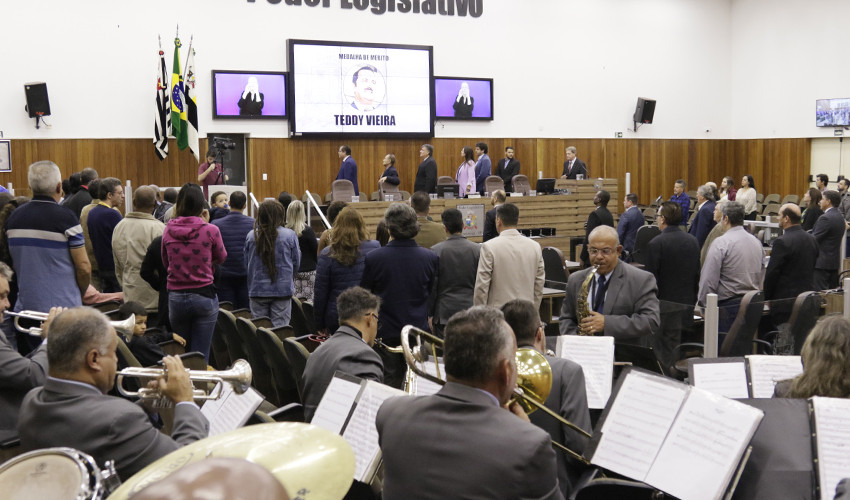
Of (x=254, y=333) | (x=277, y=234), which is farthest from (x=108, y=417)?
(x=277, y=234)

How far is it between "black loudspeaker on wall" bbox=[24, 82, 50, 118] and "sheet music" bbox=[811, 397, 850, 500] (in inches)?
549

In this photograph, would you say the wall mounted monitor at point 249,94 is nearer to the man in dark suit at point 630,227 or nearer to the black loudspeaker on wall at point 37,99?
the black loudspeaker on wall at point 37,99

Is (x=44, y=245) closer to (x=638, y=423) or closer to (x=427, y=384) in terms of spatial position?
(x=427, y=384)

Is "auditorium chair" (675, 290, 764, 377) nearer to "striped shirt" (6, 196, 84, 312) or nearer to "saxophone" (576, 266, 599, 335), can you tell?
"saxophone" (576, 266, 599, 335)

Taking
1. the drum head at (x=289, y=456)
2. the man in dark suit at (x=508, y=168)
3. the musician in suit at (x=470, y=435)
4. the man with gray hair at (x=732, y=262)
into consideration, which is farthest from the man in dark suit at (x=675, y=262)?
the man in dark suit at (x=508, y=168)

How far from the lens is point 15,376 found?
383 cm

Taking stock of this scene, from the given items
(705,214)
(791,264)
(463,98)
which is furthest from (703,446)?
(463,98)

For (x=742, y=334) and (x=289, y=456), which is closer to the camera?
(x=289, y=456)

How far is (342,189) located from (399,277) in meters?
9.61

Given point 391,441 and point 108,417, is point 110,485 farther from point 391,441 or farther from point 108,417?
point 391,441

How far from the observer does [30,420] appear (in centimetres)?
293

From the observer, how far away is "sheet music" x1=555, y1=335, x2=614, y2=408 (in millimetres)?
4020

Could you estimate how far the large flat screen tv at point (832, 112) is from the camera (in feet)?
63.5

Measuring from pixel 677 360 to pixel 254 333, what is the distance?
304 cm
